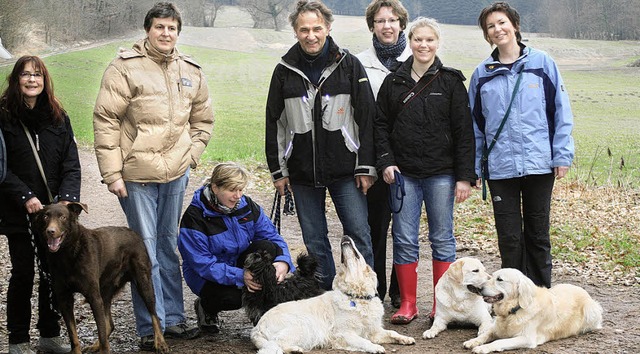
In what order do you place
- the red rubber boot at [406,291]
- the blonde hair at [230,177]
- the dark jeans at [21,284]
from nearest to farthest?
the dark jeans at [21,284] < the blonde hair at [230,177] < the red rubber boot at [406,291]

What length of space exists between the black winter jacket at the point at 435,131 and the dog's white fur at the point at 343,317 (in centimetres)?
84

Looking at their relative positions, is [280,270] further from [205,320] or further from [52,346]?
[52,346]

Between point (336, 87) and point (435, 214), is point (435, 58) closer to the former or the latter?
point (336, 87)

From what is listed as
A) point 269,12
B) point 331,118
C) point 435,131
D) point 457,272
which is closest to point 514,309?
point 457,272

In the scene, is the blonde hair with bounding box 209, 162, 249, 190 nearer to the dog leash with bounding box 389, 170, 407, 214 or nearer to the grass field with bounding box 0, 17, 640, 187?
the dog leash with bounding box 389, 170, 407, 214

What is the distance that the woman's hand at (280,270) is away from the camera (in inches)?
207

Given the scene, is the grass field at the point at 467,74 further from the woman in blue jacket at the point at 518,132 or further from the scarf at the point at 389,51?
the scarf at the point at 389,51

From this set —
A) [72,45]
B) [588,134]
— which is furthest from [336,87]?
[72,45]

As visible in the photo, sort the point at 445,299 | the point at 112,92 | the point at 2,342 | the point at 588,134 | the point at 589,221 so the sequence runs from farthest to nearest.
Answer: the point at 588,134 < the point at 589,221 < the point at 2,342 < the point at 445,299 < the point at 112,92

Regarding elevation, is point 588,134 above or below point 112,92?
below

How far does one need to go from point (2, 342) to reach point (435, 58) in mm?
4238

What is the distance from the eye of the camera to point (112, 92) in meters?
4.70

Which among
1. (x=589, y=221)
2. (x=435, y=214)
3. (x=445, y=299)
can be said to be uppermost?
(x=435, y=214)

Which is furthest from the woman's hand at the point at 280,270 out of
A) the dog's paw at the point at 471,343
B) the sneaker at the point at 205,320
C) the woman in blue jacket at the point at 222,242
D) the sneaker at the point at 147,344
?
the dog's paw at the point at 471,343
